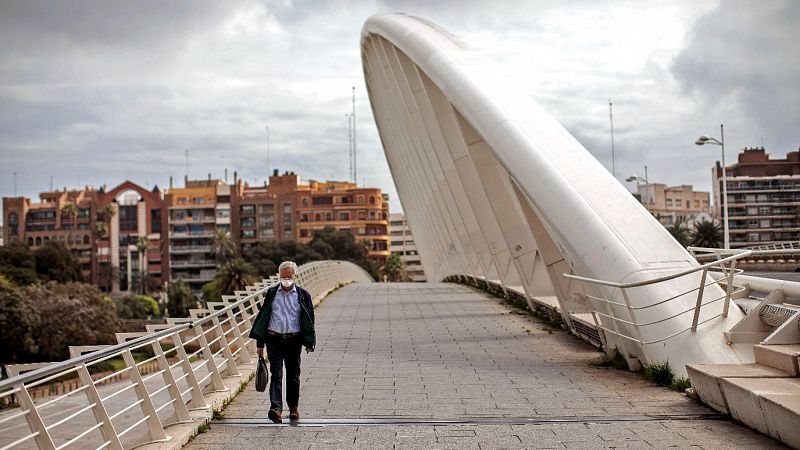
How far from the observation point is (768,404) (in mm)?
6086

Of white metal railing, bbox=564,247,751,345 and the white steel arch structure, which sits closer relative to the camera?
white metal railing, bbox=564,247,751,345

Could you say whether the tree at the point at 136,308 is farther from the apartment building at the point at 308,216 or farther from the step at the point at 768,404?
the step at the point at 768,404

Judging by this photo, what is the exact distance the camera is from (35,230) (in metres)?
131

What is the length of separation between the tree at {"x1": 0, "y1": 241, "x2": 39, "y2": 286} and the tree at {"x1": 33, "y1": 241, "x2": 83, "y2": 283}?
3509 mm

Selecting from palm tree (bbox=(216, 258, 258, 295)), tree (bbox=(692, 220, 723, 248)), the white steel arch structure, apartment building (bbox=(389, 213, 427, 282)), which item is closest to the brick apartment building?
apartment building (bbox=(389, 213, 427, 282))

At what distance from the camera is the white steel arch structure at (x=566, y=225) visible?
9078 millimetres

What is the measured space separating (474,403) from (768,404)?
8.96ft

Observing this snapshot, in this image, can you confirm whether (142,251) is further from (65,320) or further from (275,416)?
(275,416)

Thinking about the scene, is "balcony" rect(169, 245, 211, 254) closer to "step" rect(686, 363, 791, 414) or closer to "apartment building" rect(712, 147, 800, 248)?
"apartment building" rect(712, 147, 800, 248)

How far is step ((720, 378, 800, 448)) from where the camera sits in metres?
5.76

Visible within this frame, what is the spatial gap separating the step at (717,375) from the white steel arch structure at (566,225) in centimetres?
81

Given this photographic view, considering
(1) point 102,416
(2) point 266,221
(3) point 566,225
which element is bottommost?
(1) point 102,416

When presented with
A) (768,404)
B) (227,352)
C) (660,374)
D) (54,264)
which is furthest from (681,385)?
(54,264)

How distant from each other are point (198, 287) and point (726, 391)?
397 ft
